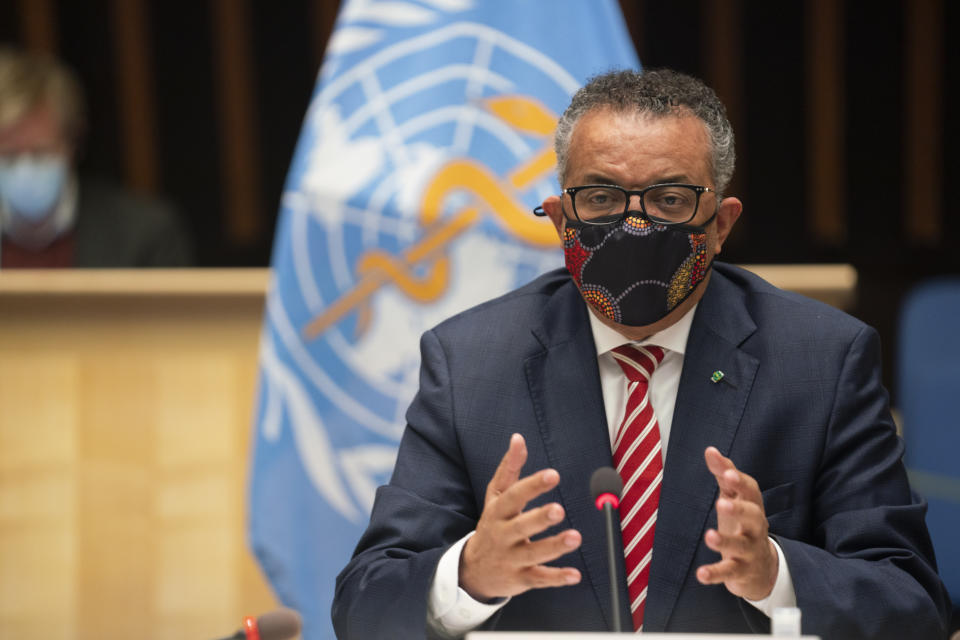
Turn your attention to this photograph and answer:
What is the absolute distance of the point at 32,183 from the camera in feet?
13.3

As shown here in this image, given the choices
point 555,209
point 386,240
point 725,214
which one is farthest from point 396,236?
point 725,214

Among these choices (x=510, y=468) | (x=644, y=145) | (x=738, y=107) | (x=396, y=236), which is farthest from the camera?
(x=738, y=107)

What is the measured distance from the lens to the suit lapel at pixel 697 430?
6.07 feet

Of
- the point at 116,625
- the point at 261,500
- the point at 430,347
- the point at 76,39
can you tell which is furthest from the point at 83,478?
the point at 76,39

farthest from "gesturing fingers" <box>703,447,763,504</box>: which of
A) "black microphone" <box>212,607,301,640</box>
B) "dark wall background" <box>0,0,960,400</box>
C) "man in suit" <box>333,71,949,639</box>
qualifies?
"dark wall background" <box>0,0,960,400</box>

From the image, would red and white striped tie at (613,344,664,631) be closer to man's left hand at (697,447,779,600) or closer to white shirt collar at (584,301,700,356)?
white shirt collar at (584,301,700,356)

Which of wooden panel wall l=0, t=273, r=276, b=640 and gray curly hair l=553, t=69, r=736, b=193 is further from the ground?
gray curly hair l=553, t=69, r=736, b=193

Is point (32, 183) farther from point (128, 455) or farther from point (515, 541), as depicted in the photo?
point (515, 541)

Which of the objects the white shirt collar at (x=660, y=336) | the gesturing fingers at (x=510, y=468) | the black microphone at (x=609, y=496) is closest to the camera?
the black microphone at (x=609, y=496)

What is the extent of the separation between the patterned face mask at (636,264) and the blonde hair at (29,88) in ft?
8.65

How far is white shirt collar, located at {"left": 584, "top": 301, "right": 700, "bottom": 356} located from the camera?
202 centimetres

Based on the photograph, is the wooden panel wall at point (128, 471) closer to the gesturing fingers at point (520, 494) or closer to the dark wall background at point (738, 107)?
the gesturing fingers at point (520, 494)

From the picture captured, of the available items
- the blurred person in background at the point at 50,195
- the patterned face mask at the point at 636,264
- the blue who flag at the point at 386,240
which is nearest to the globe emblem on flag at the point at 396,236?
the blue who flag at the point at 386,240

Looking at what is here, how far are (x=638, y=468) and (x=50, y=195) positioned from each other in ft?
9.06
